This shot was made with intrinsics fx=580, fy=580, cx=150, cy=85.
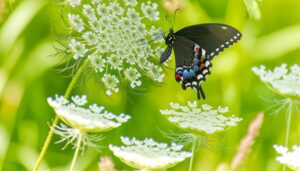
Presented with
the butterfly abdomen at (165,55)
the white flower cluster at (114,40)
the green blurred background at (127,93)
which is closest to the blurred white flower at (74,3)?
the white flower cluster at (114,40)

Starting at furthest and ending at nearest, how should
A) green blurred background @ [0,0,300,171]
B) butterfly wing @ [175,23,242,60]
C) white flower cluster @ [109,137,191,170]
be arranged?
1. green blurred background @ [0,0,300,171]
2. butterfly wing @ [175,23,242,60]
3. white flower cluster @ [109,137,191,170]

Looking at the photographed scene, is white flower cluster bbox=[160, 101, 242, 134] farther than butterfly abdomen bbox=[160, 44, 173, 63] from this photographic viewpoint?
No

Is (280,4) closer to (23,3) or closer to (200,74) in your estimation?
(200,74)

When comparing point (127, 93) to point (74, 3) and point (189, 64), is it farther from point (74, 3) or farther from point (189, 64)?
point (74, 3)

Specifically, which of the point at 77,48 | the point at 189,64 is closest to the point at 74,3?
the point at 77,48

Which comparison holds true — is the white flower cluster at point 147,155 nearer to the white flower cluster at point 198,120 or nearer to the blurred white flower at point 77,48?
the white flower cluster at point 198,120

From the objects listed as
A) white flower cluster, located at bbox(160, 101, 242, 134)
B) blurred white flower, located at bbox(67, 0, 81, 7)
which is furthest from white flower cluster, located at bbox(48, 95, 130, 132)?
blurred white flower, located at bbox(67, 0, 81, 7)

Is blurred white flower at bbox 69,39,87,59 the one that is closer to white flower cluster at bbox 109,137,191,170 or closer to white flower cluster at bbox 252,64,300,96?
→ white flower cluster at bbox 109,137,191,170
